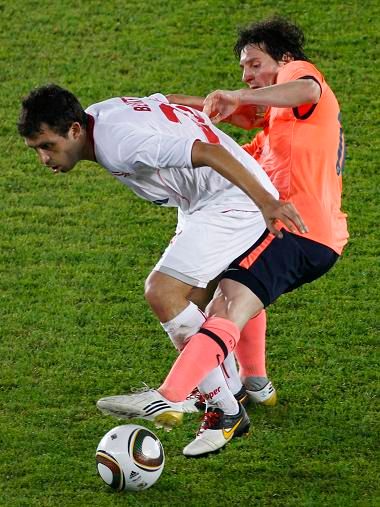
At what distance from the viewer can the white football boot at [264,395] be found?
7148mm

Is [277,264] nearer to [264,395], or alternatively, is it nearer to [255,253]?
[255,253]

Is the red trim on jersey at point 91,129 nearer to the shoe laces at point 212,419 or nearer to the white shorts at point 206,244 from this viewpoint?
the white shorts at point 206,244

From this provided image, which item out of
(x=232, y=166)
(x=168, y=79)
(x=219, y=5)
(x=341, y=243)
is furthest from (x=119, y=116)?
(x=219, y=5)

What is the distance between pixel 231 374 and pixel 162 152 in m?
1.44

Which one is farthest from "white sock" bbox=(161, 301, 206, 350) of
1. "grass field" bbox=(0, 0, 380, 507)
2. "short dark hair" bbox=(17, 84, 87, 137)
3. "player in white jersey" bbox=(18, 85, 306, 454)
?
"short dark hair" bbox=(17, 84, 87, 137)

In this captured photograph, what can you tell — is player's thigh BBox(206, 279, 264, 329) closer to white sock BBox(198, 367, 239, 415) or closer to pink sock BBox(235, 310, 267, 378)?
white sock BBox(198, 367, 239, 415)

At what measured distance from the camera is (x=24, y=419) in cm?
697

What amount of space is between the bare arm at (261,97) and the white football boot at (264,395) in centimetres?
148

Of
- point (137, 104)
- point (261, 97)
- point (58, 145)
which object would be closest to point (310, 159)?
point (261, 97)

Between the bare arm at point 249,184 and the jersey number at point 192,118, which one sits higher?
the jersey number at point 192,118

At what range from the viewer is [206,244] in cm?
639

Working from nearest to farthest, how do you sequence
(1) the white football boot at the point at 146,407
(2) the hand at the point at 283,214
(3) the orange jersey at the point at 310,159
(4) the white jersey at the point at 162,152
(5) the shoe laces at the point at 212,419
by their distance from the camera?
(2) the hand at the point at 283,214 < (1) the white football boot at the point at 146,407 < (4) the white jersey at the point at 162,152 < (5) the shoe laces at the point at 212,419 < (3) the orange jersey at the point at 310,159

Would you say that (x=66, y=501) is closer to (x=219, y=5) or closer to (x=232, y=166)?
(x=232, y=166)

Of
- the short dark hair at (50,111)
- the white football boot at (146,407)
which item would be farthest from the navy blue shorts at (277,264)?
the short dark hair at (50,111)
